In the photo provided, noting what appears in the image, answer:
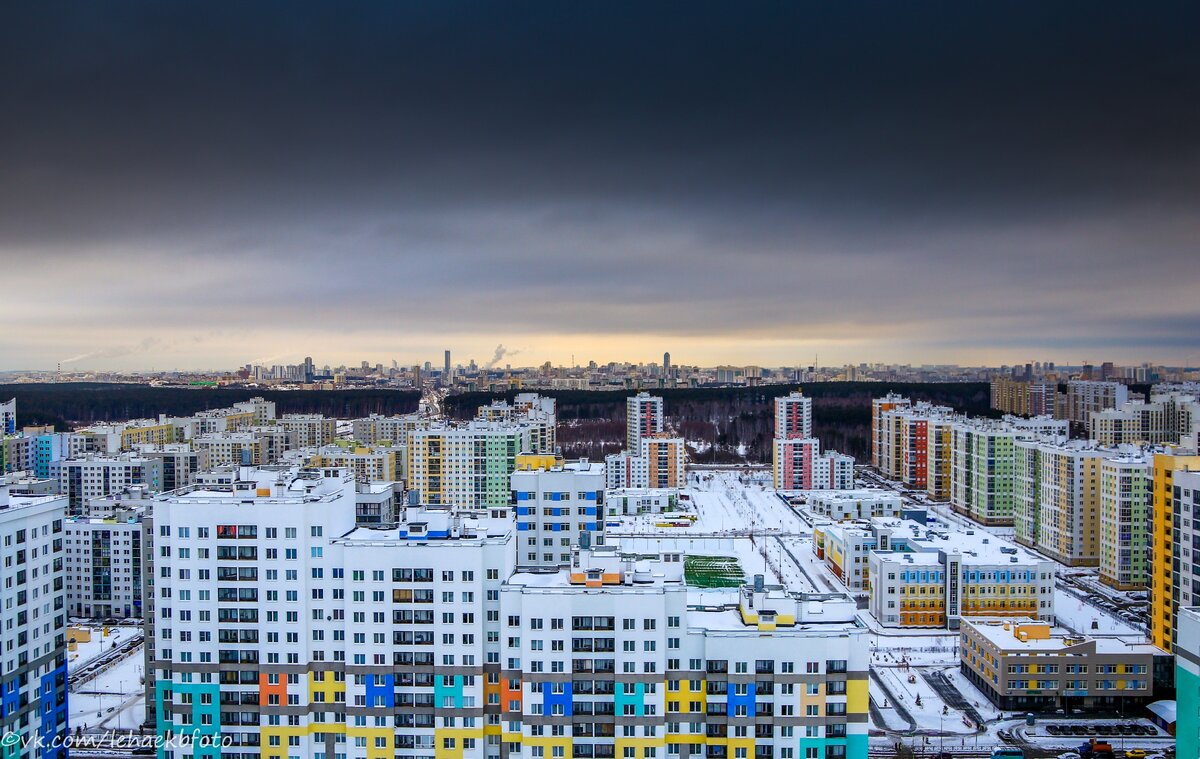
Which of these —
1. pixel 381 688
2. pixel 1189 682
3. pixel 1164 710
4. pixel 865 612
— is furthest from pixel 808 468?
pixel 381 688

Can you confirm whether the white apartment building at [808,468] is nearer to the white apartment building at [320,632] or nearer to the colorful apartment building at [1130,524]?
the colorful apartment building at [1130,524]

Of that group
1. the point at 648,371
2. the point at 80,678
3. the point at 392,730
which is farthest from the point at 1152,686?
the point at 648,371

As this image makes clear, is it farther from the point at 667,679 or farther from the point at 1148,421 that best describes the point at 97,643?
the point at 1148,421

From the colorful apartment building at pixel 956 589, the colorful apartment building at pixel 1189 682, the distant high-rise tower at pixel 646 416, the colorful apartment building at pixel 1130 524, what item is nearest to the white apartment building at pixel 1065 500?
the colorful apartment building at pixel 1130 524

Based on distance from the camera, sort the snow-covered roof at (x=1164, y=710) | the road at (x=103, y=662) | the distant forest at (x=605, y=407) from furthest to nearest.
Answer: the distant forest at (x=605, y=407), the road at (x=103, y=662), the snow-covered roof at (x=1164, y=710)

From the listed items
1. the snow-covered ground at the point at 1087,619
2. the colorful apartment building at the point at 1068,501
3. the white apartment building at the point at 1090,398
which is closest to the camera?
the snow-covered ground at the point at 1087,619

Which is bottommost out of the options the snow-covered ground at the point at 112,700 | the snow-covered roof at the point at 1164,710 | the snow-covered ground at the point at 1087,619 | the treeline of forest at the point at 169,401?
the snow-covered ground at the point at 112,700
